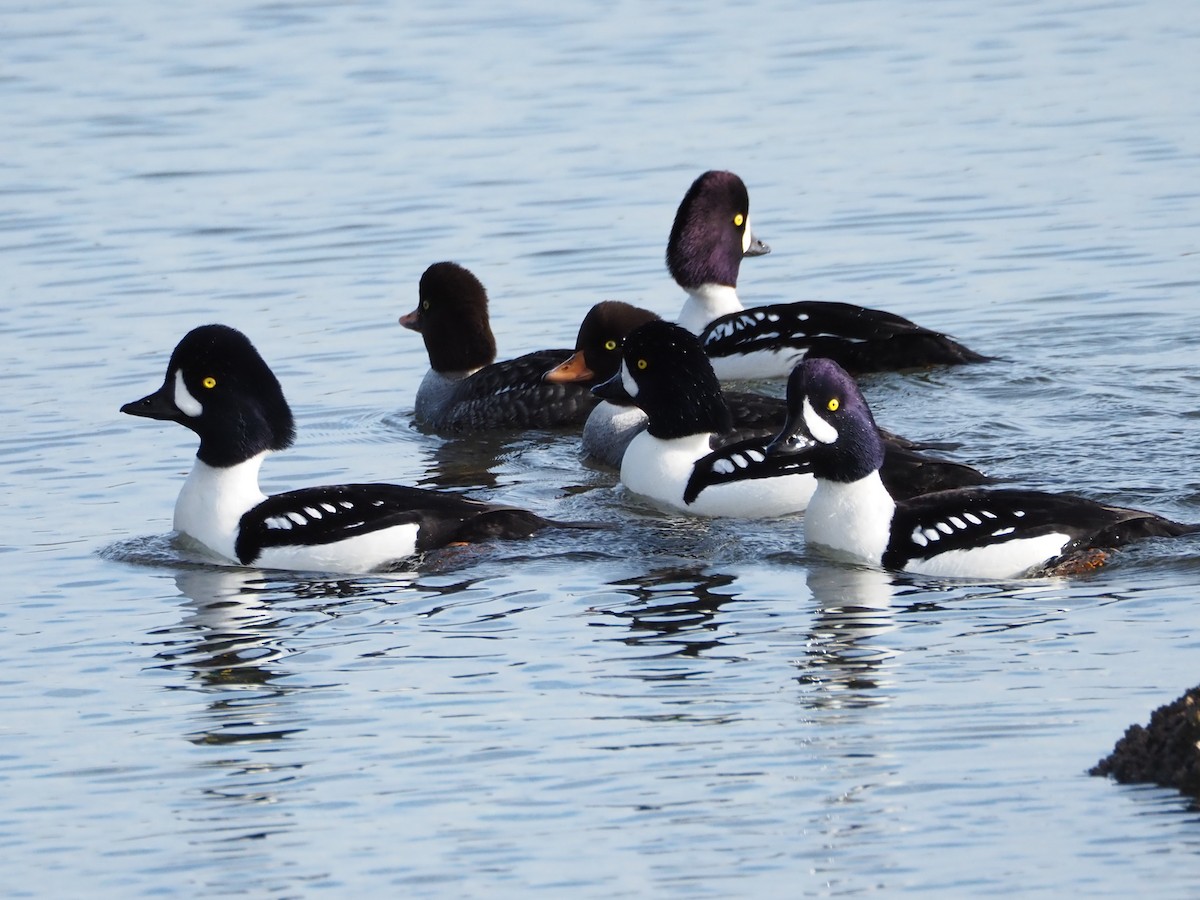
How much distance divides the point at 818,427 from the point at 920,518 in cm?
66

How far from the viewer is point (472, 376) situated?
46.6 ft

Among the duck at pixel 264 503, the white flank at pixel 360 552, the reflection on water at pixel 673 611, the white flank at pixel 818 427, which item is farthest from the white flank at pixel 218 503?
the white flank at pixel 818 427

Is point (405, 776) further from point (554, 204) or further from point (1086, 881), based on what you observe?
point (554, 204)

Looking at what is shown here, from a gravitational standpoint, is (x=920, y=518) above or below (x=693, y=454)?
below

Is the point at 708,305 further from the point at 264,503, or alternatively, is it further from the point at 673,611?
the point at 673,611

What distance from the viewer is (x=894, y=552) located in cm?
991

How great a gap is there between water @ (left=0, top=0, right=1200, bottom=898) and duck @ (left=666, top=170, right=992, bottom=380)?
251 mm

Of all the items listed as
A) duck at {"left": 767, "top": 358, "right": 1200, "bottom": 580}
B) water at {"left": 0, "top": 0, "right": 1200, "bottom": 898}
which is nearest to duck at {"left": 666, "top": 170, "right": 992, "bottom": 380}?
water at {"left": 0, "top": 0, "right": 1200, "bottom": 898}

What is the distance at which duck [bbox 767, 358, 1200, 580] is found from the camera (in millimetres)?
9609

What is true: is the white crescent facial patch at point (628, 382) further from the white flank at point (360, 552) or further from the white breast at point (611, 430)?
the white flank at point (360, 552)

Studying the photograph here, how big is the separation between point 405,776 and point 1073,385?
717 centimetres

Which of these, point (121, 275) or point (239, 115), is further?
point (239, 115)

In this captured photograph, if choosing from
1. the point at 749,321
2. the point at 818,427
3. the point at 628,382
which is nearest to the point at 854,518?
the point at 818,427

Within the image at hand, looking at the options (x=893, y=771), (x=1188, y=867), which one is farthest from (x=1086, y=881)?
(x=893, y=771)
